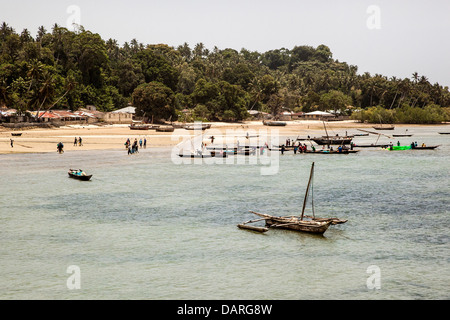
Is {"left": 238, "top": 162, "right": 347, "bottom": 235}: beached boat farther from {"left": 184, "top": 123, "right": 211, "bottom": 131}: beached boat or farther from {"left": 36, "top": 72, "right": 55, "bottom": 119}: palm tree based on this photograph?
{"left": 184, "top": 123, "right": 211, "bottom": 131}: beached boat

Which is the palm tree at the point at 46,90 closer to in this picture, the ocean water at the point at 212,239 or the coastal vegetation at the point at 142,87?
the coastal vegetation at the point at 142,87

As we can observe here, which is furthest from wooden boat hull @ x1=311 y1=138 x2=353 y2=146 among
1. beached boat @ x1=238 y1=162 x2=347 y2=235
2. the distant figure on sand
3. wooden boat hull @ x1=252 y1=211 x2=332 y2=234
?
wooden boat hull @ x1=252 y1=211 x2=332 y2=234

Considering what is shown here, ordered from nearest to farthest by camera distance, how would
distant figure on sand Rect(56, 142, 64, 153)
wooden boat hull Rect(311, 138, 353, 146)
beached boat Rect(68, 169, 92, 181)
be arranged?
1. beached boat Rect(68, 169, 92, 181)
2. distant figure on sand Rect(56, 142, 64, 153)
3. wooden boat hull Rect(311, 138, 353, 146)

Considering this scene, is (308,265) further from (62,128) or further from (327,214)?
(62,128)

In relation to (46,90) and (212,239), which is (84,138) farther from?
(212,239)

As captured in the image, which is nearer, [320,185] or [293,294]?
[293,294]

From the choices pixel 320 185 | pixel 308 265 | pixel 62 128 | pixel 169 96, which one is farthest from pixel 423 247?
pixel 169 96

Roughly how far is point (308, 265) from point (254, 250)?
360 cm

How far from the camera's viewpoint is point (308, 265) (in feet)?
84.5

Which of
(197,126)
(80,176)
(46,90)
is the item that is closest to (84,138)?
(46,90)

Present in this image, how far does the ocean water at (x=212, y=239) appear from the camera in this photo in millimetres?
22891

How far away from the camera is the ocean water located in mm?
22891
